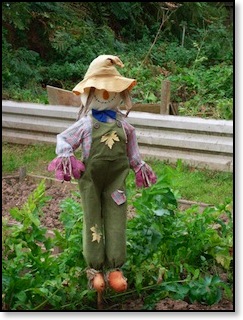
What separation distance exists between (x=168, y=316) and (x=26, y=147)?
1.44 metres

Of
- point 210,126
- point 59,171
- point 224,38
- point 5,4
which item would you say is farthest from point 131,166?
point 224,38

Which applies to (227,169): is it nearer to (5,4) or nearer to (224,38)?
(224,38)

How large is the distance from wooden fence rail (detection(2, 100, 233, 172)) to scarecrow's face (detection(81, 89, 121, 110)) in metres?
1.19

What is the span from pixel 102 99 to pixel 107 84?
50 mm

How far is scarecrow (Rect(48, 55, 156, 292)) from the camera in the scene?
2.14m

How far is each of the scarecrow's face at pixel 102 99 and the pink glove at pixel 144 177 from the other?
0.21 meters

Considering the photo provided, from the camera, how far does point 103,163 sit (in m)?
2.17

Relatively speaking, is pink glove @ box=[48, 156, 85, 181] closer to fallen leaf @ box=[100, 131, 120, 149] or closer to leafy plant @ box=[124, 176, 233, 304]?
fallen leaf @ box=[100, 131, 120, 149]

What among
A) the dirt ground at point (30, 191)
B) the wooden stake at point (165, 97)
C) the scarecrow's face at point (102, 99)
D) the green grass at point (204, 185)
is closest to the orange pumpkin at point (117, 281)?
the scarecrow's face at point (102, 99)

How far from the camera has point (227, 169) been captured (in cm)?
322

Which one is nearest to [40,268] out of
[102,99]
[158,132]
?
[102,99]

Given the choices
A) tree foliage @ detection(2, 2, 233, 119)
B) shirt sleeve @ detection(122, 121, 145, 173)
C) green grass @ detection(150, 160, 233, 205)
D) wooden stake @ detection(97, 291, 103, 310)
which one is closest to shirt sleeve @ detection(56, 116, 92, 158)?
shirt sleeve @ detection(122, 121, 145, 173)

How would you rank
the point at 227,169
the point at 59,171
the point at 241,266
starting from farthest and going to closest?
the point at 227,169
the point at 241,266
the point at 59,171

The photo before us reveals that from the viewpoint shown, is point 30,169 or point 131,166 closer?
point 131,166
